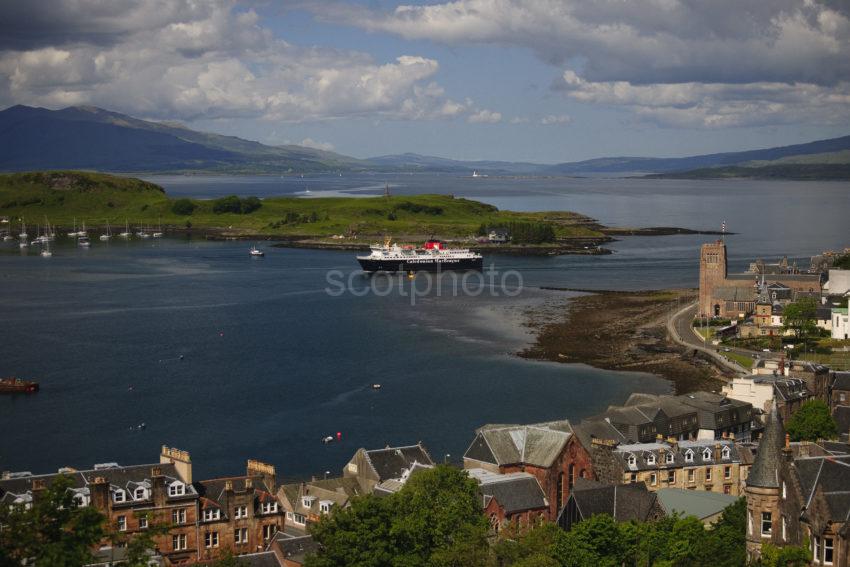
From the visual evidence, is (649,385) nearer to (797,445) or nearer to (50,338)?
(797,445)

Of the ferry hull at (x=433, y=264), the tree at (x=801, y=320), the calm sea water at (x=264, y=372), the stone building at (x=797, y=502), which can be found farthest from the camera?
the ferry hull at (x=433, y=264)

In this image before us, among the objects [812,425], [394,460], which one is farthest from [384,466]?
[812,425]

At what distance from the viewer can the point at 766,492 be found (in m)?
36.3

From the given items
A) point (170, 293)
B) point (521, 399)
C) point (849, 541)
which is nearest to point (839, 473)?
point (849, 541)

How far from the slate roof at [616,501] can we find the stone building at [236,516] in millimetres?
12280

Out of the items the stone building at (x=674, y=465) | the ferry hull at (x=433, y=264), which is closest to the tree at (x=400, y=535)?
the stone building at (x=674, y=465)

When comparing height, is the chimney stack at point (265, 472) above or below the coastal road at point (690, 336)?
above

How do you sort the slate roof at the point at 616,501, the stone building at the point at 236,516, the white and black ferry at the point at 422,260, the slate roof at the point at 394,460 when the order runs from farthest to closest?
1. the white and black ferry at the point at 422,260
2. the slate roof at the point at 394,460
3. the stone building at the point at 236,516
4. the slate roof at the point at 616,501

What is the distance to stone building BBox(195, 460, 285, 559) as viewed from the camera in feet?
147

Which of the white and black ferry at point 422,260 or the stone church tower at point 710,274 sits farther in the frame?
the white and black ferry at point 422,260

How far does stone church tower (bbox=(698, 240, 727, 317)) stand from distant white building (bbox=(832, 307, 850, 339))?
17.3m

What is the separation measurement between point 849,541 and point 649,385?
5301 cm

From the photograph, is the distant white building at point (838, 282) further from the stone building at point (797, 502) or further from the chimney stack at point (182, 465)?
the chimney stack at point (182, 465)

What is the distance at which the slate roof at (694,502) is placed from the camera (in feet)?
151
